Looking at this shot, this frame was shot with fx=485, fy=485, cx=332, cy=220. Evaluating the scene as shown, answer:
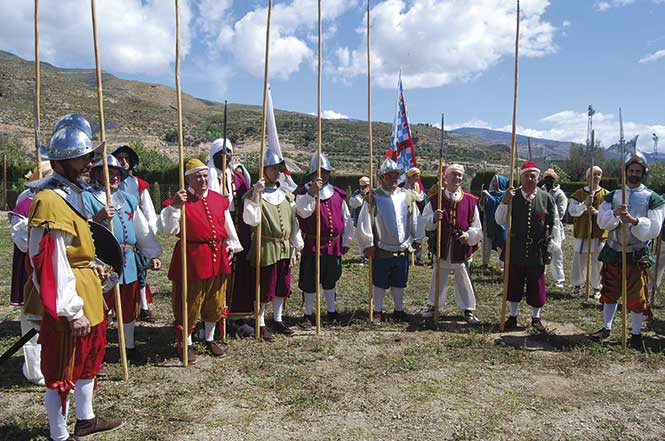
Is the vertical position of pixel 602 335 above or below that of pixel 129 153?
below

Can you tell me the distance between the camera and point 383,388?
13.7 ft

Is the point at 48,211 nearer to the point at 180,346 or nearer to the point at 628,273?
the point at 180,346

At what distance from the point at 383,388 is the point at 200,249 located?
2.04 meters

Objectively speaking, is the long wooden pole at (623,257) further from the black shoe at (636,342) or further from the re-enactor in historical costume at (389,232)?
the re-enactor in historical costume at (389,232)

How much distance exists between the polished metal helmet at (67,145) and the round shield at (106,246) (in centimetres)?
51

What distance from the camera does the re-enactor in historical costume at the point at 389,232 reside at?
5.84m

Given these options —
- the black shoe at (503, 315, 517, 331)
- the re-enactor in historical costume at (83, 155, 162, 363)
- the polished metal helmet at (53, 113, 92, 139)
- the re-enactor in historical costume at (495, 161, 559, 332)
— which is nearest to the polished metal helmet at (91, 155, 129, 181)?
the re-enactor in historical costume at (83, 155, 162, 363)

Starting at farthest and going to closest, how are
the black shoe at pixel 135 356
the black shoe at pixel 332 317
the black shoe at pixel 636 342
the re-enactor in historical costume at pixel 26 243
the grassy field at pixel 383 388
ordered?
1. the black shoe at pixel 332 317
2. the black shoe at pixel 636 342
3. the black shoe at pixel 135 356
4. the re-enactor in historical costume at pixel 26 243
5. the grassy field at pixel 383 388

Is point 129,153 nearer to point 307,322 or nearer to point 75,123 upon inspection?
point 75,123

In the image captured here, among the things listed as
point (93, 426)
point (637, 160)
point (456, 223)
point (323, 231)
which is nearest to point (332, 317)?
point (323, 231)

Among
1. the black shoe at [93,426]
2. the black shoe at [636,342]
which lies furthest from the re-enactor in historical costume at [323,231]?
the black shoe at [636,342]

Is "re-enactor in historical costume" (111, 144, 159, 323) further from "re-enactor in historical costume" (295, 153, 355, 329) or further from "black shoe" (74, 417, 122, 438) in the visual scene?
"black shoe" (74, 417, 122, 438)

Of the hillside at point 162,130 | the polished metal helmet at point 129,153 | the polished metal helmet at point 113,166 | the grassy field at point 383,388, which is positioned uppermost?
the hillside at point 162,130

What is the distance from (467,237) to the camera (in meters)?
5.84
